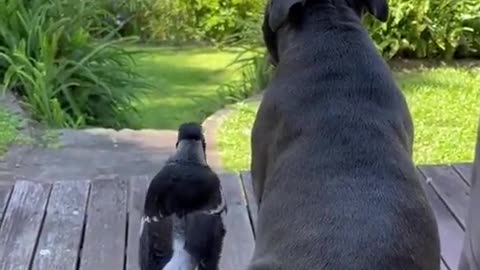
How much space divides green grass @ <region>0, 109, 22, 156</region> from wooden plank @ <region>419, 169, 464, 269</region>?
2.49 meters

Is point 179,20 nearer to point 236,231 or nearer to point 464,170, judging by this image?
point 464,170

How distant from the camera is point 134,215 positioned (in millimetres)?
3773

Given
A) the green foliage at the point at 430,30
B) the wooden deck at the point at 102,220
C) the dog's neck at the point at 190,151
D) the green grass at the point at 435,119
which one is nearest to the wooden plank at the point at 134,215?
the wooden deck at the point at 102,220

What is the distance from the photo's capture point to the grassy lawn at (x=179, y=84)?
724 centimetres

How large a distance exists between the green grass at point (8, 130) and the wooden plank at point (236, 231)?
5.97ft

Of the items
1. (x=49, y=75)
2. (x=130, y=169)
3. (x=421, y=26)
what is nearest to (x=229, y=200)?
(x=130, y=169)

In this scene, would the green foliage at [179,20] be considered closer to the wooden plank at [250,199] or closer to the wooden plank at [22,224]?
the wooden plank at [250,199]

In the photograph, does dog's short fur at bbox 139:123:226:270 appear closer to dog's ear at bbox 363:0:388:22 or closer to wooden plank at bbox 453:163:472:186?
dog's ear at bbox 363:0:388:22

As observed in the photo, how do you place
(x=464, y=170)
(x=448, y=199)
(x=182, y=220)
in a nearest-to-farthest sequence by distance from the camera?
(x=182, y=220), (x=448, y=199), (x=464, y=170)

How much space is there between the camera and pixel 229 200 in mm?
3930

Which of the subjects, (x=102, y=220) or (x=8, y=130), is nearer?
(x=102, y=220)

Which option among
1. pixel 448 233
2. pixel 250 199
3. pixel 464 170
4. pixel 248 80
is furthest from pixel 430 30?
pixel 448 233

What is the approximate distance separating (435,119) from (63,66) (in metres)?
2.28

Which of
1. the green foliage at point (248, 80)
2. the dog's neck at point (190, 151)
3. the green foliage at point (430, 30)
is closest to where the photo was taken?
the dog's neck at point (190, 151)
